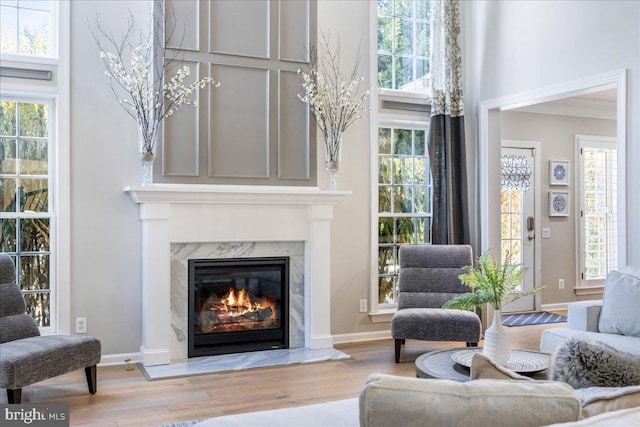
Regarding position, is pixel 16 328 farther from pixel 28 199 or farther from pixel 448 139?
pixel 448 139

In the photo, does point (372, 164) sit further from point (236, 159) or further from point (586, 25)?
point (586, 25)

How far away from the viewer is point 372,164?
18.7 feet

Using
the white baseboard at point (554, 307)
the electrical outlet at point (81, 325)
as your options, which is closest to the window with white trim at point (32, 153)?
the electrical outlet at point (81, 325)

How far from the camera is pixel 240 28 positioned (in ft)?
16.5

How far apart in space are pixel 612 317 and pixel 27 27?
482 cm

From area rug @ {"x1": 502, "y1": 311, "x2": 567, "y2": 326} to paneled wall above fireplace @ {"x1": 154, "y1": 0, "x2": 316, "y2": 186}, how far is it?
3106 mm

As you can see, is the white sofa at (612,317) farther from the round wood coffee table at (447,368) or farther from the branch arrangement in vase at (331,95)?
the branch arrangement in vase at (331,95)

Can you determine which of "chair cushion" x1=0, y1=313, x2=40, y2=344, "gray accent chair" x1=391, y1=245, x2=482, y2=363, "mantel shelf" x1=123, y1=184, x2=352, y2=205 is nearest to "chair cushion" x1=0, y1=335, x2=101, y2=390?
"chair cushion" x1=0, y1=313, x2=40, y2=344

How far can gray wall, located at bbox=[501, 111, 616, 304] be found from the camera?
7477 mm

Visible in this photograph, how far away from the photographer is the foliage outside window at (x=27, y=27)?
4.50m

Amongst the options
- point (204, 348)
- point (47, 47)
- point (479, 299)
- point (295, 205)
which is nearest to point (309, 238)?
point (295, 205)

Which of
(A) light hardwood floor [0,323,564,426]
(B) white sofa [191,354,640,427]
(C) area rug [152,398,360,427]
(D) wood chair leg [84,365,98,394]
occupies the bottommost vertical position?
(A) light hardwood floor [0,323,564,426]

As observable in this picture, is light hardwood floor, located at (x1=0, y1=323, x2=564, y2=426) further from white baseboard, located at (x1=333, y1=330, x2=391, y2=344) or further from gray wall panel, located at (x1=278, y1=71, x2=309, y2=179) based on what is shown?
gray wall panel, located at (x1=278, y1=71, x2=309, y2=179)

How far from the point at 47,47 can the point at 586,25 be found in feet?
14.2
